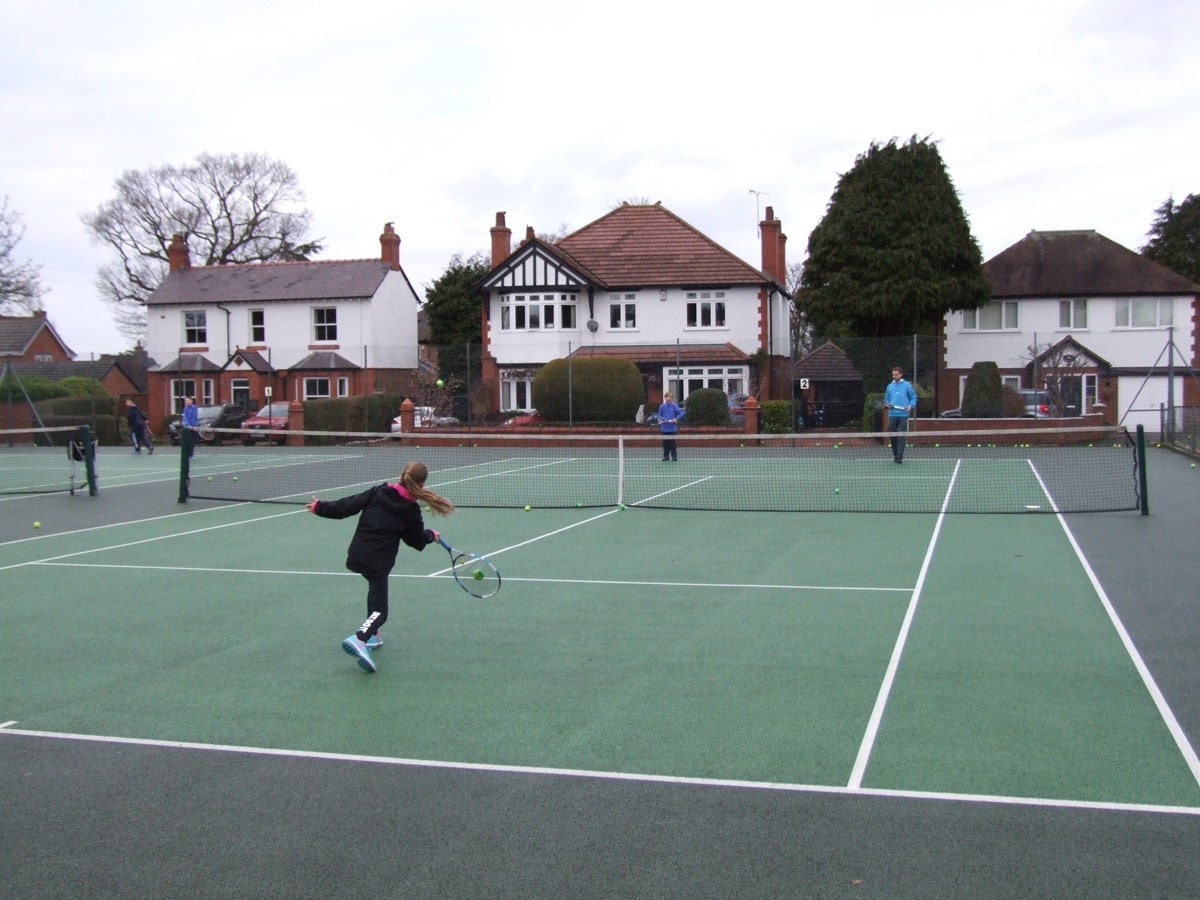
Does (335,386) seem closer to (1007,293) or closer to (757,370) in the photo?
(757,370)

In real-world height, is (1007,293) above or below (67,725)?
above

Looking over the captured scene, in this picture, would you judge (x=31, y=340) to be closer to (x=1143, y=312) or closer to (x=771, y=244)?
(x=771, y=244)

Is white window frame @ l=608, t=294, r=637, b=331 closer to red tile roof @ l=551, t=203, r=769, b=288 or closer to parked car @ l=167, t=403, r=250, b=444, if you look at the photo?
red tile roof @ l=551, t=203, r=769, b=288

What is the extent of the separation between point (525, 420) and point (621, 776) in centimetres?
3375

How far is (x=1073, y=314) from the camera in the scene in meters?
47.5

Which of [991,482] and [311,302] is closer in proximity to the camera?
[991,482]

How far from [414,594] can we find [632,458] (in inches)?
737

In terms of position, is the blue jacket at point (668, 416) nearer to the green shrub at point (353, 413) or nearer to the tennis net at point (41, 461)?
the tennis net at point (41, 461)

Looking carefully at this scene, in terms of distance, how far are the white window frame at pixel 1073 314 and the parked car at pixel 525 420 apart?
22508mm

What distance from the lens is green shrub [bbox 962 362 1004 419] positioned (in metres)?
33.2

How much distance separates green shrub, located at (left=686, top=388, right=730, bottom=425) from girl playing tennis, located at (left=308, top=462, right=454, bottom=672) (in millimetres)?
28057

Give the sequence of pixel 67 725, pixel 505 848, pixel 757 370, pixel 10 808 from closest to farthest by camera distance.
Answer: pixel 505 848
pixel 10 808
pixel 67 725
pixel 757 370

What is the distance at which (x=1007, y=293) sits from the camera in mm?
47781

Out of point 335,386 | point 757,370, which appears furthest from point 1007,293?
point 335,386
